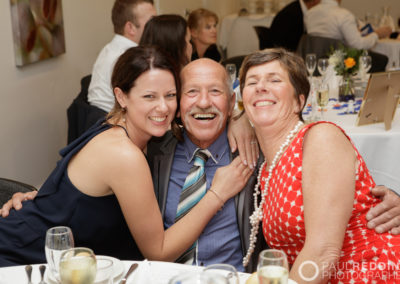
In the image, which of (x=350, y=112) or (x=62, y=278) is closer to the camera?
(x=62, y=278)

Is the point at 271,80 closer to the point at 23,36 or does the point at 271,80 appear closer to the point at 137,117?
the point at 137,117

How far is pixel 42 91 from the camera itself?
14.9ft

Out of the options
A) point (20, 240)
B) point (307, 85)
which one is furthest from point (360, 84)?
point (20, 240)

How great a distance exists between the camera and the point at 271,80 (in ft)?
6.73

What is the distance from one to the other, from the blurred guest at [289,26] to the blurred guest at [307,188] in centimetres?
535

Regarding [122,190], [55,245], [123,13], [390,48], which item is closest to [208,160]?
[122,190]

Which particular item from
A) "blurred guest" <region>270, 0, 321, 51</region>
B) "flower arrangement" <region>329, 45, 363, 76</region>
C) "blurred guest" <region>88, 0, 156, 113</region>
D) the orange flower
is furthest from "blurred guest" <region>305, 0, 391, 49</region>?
"blurred guest" <region>88, 0, 156, 113</region>

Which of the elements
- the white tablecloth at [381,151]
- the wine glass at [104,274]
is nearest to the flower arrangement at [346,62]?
the white tablecloth at [381,151]

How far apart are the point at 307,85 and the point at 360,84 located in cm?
241

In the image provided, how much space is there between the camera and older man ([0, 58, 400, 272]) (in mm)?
2184

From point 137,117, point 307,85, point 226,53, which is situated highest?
point 307,85

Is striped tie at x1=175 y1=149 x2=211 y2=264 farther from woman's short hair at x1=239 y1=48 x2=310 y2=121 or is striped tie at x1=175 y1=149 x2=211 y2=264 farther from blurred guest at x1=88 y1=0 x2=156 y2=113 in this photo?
blurred guest at x1=88 y1=0 x2=156 y2=113

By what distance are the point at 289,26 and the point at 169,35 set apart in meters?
3.98

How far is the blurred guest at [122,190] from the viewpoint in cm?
197
